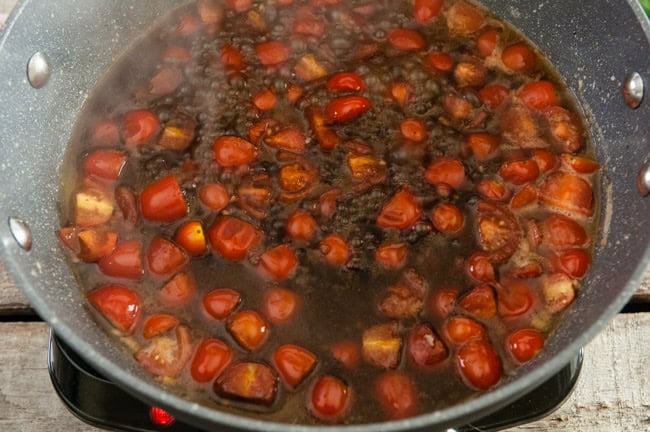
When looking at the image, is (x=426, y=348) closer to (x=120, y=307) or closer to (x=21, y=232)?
(x=120, y=307)

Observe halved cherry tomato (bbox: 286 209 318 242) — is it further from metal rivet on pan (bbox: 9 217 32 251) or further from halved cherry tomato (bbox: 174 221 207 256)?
metal rivet on pan (bbox: 9 217 32 251)

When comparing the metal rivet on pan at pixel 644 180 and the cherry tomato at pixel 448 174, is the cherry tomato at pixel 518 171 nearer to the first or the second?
the cherry tomato at pixel 448 174

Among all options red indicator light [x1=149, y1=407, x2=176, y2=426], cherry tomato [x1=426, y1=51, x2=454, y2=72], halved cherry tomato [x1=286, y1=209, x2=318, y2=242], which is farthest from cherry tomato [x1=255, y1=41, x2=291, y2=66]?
red indicator light [x1=149, y1=407, x2=176, y2=426]

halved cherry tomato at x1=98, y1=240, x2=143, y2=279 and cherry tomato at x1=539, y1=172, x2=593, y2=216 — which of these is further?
cherry tomato at x1=539, y1=172, x2=593, y2=216

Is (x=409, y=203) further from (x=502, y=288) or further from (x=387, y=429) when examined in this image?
(x=387, y=429)

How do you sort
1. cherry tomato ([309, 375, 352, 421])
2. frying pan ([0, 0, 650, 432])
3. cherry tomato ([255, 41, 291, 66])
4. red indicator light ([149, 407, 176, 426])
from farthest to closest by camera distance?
cherry tomato ([255, 41, 291, 66]) → red indicator light ([149, 407, 176, 426]) → cherry tomato ([309, 375, 352, 421]) → frying pan ([0, 0, 650, 432])

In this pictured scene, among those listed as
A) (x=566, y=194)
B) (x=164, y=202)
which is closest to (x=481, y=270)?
(x=566, y=194)

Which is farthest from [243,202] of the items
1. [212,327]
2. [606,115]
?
[606,115]
